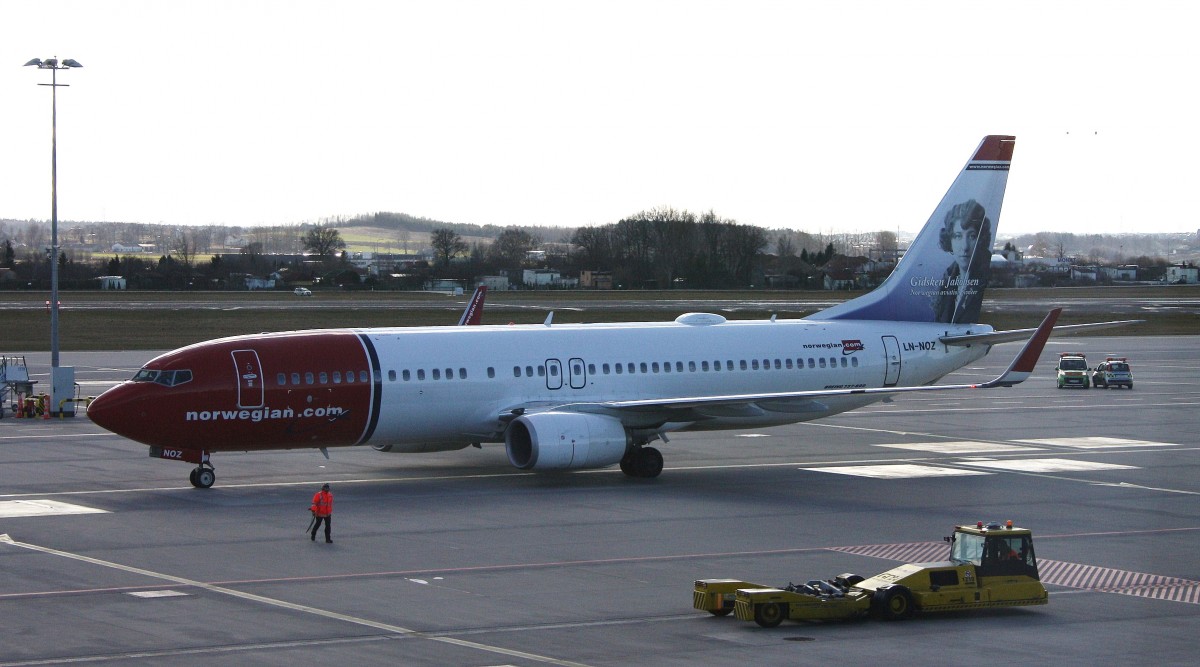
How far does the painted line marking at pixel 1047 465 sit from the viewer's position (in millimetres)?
43000

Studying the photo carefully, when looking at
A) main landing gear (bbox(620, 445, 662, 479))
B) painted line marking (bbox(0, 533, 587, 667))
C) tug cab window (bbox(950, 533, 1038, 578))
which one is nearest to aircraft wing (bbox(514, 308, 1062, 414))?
main landing gear (bbox(620, 445, 662, 479))

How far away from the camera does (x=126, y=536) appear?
101 ft

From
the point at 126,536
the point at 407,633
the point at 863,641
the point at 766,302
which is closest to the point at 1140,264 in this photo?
the point at 863,641

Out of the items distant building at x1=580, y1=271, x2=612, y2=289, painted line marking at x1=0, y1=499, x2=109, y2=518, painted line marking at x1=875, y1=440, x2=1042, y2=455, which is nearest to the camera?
painted line marking at x1=0, y1=499, x2=109, y2=518

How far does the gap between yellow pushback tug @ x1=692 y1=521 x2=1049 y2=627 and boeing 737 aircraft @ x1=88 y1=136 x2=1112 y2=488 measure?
527 inches

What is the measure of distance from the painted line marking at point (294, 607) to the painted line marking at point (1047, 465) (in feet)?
84.0

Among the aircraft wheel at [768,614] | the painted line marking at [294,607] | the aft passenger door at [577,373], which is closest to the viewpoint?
the painted line marking at [294,607]

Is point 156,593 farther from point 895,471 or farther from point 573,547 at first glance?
point 895,471

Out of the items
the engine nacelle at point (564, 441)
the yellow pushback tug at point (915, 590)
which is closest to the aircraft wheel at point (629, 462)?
the engine nacelle at point (564, 441)

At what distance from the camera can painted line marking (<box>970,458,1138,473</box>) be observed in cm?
4300

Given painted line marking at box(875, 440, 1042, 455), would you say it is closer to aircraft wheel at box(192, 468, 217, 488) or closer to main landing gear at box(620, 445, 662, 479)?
main landing gear at box(620, 445, 662, 479)

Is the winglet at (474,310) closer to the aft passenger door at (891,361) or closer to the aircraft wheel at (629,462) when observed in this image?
the aircraft wheel at (629,462)

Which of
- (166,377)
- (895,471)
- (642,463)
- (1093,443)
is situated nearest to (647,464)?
(642,463)

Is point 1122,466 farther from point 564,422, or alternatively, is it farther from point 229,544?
point 229,544
